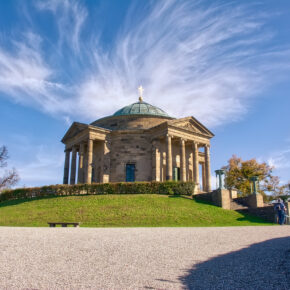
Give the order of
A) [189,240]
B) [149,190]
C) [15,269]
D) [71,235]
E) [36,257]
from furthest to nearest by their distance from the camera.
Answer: [149,190] < [71,235] < [189,240] < [36,257] < [15,269]

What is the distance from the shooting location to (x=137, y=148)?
39.4 meters

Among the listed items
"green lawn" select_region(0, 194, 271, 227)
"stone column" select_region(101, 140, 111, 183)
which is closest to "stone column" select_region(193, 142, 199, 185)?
"green lawn" select_region(0, 194, 271, 227)

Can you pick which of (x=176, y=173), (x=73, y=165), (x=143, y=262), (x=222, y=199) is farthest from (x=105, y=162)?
(x=143, y=262)

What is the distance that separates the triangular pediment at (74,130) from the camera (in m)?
39.5

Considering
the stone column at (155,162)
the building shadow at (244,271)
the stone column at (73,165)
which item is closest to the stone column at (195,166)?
the stone column at (155,162)

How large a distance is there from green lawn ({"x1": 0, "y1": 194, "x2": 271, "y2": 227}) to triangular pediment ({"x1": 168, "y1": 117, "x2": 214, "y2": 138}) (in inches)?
469

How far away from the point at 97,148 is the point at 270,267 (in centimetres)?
3429

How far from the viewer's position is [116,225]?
20.0 m

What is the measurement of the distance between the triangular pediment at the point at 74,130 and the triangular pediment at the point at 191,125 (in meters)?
11.3

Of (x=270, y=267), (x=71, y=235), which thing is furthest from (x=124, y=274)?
(x=71, y=235)

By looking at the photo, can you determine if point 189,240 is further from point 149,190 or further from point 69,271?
point 149,190

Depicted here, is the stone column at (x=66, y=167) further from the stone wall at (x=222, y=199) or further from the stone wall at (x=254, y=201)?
the stone wall at (x=254, y=201)

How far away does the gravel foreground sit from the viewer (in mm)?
7672

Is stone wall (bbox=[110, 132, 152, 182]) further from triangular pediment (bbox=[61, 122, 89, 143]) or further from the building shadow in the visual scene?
the building shadow
